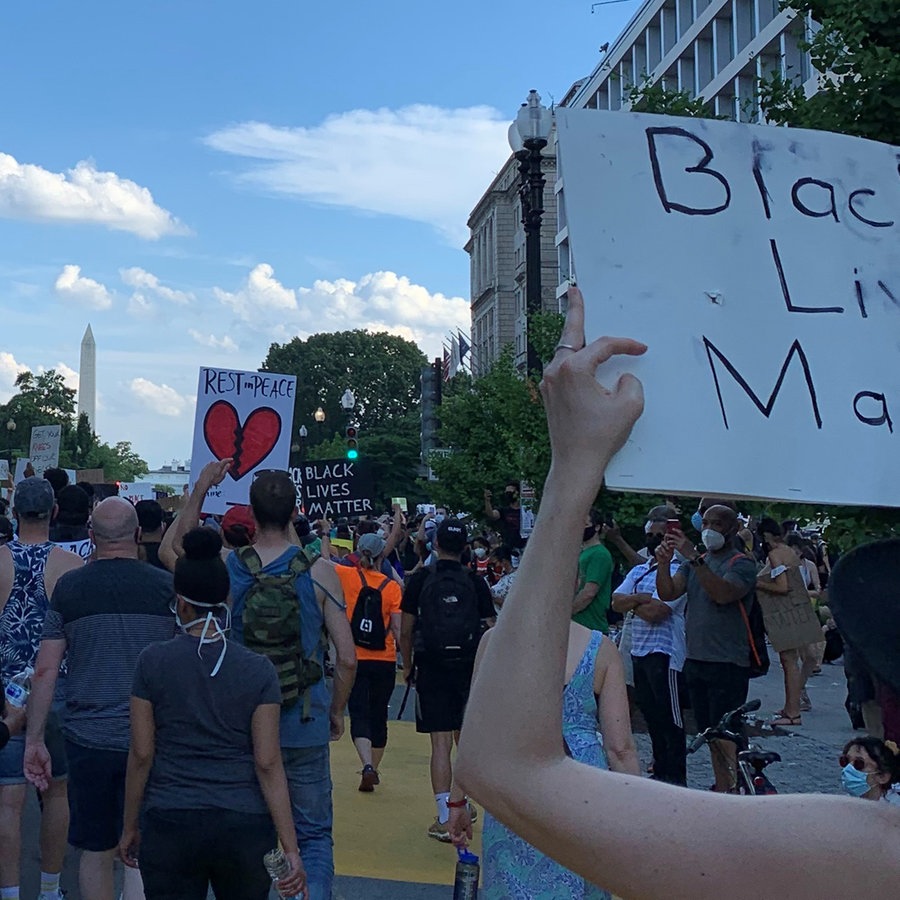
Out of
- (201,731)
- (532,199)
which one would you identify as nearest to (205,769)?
(201,731)

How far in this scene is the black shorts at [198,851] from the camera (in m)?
4.28

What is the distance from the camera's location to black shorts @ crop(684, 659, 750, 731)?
8.36 m

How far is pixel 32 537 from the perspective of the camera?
244 inches

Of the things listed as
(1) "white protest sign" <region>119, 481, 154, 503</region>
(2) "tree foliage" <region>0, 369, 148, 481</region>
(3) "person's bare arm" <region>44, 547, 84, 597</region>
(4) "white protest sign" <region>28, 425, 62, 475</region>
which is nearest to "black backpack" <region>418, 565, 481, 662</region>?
(3) "person's bare arm" <region>44, 547, 84, 597</region>

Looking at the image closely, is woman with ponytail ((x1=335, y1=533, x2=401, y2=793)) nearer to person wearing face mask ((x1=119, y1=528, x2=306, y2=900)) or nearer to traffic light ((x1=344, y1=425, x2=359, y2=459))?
Answer: person wearing face mask ((x1=119, y1=528, x2=306, y2=900))

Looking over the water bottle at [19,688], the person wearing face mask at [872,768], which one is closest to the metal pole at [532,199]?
the water bottle at [19,688]

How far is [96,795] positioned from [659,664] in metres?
4.39

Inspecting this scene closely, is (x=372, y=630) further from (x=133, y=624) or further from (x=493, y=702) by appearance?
(x=493, y=702)

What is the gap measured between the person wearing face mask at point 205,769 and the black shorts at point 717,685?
4.54 metres

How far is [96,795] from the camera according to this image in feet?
17.3

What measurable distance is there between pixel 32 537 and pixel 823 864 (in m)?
5.28

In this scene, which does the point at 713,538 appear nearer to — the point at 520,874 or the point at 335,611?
the point at 335,611

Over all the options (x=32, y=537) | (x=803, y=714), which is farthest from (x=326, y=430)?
(x=32, y=537)

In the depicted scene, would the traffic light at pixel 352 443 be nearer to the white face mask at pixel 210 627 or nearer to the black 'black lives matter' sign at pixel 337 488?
the black 'black lives matter' sign at pixel 337 488
